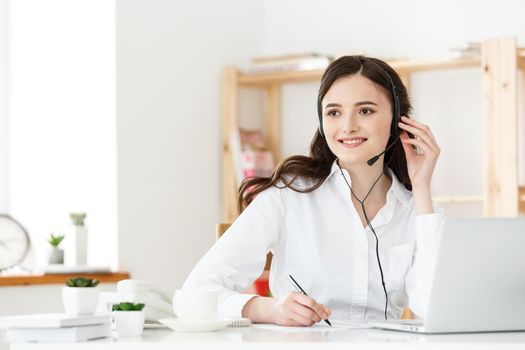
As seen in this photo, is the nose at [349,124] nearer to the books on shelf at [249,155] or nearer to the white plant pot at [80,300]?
the white plant pot at [80,300]

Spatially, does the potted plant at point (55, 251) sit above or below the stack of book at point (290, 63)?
below

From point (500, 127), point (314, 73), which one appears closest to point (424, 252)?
point (500, 127)

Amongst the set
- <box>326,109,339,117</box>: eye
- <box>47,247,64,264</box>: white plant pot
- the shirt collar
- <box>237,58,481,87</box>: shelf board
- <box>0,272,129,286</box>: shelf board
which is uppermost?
<box>237,58,481,87</box>: shelf board

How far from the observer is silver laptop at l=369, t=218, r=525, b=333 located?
1.53 m

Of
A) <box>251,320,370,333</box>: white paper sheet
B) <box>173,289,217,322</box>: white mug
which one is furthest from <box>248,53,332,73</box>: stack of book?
<box>173,289,217,322</box>: white mug

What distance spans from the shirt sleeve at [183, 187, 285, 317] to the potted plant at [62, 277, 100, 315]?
441mm

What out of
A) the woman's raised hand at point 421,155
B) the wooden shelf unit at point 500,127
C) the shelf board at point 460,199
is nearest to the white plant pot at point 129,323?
the woman's raised hand at point 421,155

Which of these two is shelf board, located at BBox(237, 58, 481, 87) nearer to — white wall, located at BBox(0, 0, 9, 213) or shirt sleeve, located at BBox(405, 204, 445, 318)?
white wall, located at BBox(0, 0, 9, 213)

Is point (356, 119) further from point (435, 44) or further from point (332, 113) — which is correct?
point (435, 44)

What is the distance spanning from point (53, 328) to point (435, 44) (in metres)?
3.11

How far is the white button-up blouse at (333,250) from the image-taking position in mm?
2154

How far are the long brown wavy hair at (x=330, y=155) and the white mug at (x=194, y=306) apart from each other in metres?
0.70

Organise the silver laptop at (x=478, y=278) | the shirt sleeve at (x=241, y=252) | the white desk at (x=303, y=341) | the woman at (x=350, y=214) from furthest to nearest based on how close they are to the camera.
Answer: the woman at (x=350, y=214) < the shirt sleeve at (x=241, y=252) < the silver laptop at (x=478, y=278) < the white desk at (x=303, y=341)

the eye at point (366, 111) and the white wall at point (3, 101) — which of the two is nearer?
the eye at point (366, 111)
